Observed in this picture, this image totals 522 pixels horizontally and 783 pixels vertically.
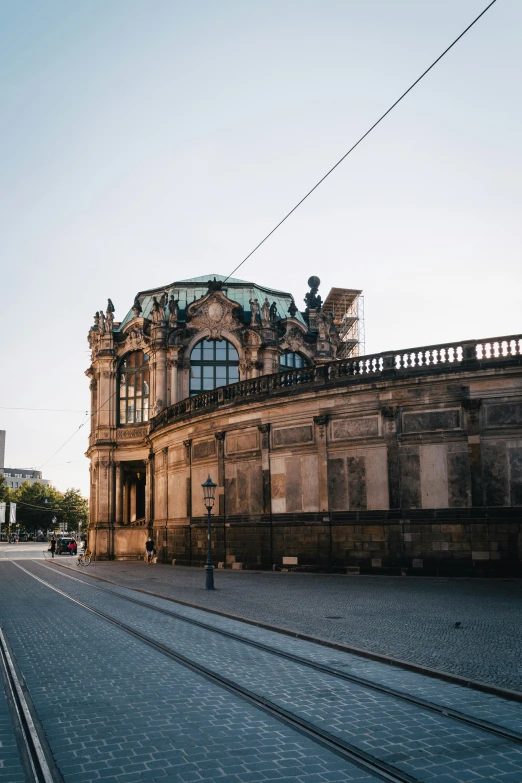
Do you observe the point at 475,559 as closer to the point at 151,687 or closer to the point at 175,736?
the point at 151,687

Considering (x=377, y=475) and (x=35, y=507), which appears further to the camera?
(x=35, y=507)

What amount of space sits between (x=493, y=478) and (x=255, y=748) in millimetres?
19881

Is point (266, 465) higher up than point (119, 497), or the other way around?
point (266, 465)

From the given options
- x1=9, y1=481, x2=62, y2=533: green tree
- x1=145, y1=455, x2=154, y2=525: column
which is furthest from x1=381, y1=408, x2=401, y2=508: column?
x1=9, y1=481, x2=62, y2=533: green tree

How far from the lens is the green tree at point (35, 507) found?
134 metres

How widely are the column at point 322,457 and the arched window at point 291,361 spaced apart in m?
21.7

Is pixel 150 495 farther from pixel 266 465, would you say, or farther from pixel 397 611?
pixel 397 611

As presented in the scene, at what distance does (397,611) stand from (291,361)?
119 feet

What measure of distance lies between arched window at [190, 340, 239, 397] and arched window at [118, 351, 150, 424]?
13.4 feet

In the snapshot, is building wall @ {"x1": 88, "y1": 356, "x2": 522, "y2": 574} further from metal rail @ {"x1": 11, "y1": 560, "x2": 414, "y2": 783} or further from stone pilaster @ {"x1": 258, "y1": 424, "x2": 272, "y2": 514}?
metal rail @ {"x1": 11, "y1": 560, "x2": 414, "y2": 783}

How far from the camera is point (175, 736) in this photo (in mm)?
7254

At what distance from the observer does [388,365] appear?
27938mm

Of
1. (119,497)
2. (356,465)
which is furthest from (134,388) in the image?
(356,465)

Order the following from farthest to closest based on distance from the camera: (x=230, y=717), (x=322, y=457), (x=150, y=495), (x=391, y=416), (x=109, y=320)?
(x=109, y=320)
(x=150, y=495)
(x=322, y=457)
(x=391, y=416)
(x=230, y=717)
